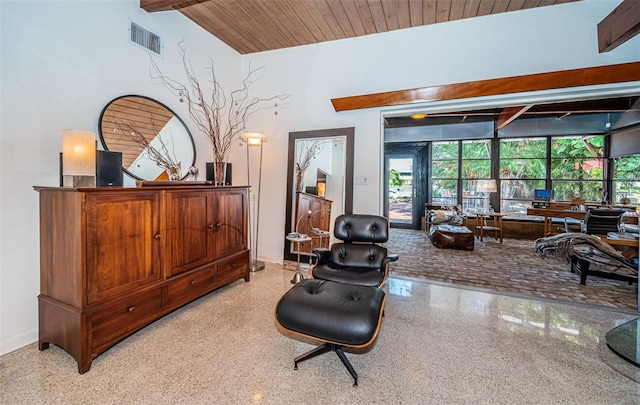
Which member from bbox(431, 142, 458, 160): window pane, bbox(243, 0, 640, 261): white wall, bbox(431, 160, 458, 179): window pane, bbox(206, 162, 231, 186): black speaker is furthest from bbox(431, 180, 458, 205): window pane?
bbox(206, 162, 231, 186): black speaker

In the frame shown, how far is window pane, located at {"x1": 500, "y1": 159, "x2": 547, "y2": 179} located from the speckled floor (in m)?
5.30

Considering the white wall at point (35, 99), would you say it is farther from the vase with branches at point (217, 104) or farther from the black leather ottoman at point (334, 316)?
the black leather ottoman at point (334, 316)

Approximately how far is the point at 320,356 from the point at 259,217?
8.68 ft

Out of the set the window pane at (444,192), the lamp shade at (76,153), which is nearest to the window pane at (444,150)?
the window pane at (444,192)

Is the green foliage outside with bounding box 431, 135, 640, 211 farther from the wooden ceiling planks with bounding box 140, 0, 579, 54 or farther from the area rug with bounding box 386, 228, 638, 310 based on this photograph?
the wooden ceiling planks with bounding box 140, 0, 579, 54

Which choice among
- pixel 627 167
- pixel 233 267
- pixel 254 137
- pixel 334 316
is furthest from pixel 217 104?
pixel 627 167

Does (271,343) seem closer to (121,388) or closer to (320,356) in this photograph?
(320,356)

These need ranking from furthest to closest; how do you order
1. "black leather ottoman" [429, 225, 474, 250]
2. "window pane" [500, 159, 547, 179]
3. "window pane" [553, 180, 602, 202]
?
"window pane" [500, 159, 547, 179]
"window pane" [553, 180, 602, 202]
"black leather ottoman" [429, 225, 474, 250]

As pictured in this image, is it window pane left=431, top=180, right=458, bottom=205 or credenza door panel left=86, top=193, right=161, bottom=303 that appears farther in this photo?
window pane left=431, top=180, right=458, bottom=205

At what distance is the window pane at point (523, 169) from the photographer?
22.7ft

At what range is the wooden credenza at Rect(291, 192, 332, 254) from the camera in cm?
364

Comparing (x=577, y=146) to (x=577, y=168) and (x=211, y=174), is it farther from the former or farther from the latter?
(x=211, y=174)

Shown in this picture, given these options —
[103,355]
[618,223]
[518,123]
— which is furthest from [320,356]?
[518,123]

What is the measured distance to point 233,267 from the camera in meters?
3.15
